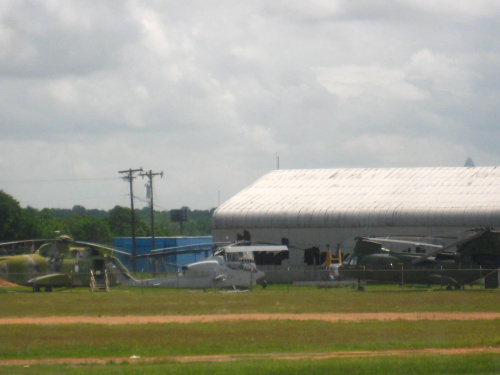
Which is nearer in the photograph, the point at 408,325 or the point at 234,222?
the point at 408,325

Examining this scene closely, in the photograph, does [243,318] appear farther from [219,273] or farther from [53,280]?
[53,280]

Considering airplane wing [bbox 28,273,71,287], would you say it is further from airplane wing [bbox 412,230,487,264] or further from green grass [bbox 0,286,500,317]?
airplane wing [bbox 412,230,487,264]

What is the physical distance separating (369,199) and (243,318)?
1215 inches

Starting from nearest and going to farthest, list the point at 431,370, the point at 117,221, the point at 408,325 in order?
the point at 431,370 → the point at 408,325 → the point at 117,221

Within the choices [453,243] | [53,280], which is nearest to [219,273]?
[53,280]

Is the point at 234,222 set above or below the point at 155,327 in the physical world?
above

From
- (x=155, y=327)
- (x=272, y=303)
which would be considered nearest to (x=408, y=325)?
(x=155, y=327)

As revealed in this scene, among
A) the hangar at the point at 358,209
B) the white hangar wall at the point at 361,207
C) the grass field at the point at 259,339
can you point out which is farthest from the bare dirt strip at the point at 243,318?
the white hangar wall at the point at 361,207

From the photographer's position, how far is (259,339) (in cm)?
2236

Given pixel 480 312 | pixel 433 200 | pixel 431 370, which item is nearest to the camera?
pixel 431 370

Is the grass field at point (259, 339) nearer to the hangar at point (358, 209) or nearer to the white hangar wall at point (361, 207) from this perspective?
the hangar at point (358, 209)

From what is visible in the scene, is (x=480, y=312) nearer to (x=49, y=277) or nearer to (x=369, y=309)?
(x=369, y=309)

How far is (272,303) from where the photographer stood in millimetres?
35719

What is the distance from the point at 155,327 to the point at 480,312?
1266cm
